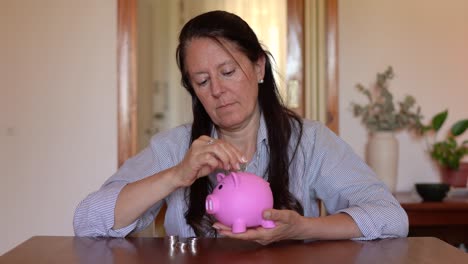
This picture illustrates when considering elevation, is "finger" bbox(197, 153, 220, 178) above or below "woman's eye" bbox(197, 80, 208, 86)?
below

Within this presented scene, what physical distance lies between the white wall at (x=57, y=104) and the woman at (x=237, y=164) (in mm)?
1348

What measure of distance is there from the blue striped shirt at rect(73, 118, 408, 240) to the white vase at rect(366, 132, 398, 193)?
122cm

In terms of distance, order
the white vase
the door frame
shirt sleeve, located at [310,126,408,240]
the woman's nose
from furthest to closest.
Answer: the door frame, the white vase, the woman's nose, shirt sleeve, located at [310,126,408,240]

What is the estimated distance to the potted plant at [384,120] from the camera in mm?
2787

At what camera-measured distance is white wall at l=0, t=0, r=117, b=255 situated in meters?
2.92

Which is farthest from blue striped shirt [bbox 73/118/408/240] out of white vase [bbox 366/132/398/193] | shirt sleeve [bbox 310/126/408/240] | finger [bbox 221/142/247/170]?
white vase [bbox 366/132/398/193]

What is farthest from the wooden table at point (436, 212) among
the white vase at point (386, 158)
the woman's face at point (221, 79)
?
the woman's face at point (221, 79)

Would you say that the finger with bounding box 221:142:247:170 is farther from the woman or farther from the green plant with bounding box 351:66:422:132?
the green plant with bounding box 351:66:422:132

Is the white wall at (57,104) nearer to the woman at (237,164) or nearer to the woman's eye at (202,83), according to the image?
the woman at (237,164)

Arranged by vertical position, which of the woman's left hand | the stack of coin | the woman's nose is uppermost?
the woman's nose

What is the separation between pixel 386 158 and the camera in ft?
9.14

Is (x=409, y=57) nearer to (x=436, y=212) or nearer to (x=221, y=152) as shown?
(x=436, y=212)

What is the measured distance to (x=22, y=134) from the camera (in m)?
2.92

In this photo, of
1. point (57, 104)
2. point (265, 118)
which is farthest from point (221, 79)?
point (57, 104)
